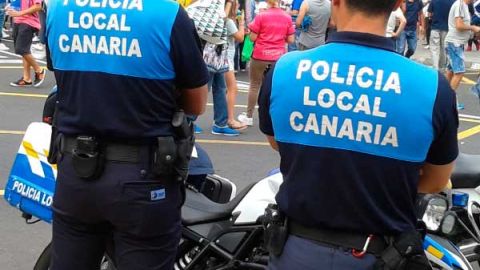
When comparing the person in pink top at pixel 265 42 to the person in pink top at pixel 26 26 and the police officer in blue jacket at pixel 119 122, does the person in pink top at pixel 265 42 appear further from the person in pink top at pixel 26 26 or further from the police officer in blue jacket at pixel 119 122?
the police officer in blue jacket at pixel 119 122

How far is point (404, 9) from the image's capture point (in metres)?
14.2

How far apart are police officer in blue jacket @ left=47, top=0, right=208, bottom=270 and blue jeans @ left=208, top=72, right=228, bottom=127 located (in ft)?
16.6

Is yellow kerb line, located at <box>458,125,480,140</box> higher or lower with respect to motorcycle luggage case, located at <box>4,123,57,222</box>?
lower

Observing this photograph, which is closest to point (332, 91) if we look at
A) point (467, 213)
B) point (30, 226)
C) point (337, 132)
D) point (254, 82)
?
point (337, 132)

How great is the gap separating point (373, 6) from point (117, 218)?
1.18 m

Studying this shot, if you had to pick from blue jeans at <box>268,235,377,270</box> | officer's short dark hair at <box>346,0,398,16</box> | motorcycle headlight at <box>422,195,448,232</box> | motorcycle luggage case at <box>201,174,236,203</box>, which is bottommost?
motorcycle luggage case at <box>201,174,236,203</box>

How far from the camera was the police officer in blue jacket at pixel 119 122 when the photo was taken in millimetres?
2664

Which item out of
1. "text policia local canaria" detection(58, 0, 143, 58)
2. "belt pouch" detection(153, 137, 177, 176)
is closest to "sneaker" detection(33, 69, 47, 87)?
"text policia local canaria" detection(58, 0, 143, 58)

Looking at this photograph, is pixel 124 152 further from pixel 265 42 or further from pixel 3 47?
pixel 3 47

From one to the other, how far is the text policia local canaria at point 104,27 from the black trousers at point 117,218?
15.7 inches

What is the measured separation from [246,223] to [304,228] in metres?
0.98

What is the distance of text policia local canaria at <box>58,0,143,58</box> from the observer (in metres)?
2.65

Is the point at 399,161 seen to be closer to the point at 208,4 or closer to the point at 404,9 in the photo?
the point at 208,4

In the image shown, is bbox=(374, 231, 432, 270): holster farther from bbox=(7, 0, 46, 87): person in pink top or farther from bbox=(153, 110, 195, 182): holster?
bbox=(7, 0, 46, 87): person in pink top
